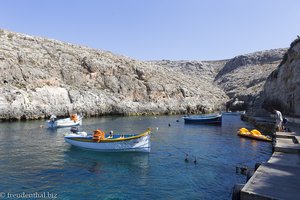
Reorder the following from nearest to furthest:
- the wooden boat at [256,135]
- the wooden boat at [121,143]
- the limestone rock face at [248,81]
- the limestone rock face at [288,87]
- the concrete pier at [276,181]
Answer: the concrete pier at [276,181] < the wooden boat at [121,143] < the wooden boat at [256,135] < the limestone rock face at [288,87] < the limestone rock face at [248,81]

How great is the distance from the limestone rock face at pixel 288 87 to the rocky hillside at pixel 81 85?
37554 mm

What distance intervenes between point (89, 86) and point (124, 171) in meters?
64.8

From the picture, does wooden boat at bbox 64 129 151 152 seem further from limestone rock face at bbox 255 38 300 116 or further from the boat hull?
limestone rock face at bbox 255 38 300 116

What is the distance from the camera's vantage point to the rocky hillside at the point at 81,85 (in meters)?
65.8

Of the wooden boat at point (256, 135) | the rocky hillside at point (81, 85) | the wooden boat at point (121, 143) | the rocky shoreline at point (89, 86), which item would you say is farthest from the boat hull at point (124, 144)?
the rocky hillside at point (81, 85)

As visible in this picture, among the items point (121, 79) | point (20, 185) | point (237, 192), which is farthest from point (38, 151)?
point (121, 79)

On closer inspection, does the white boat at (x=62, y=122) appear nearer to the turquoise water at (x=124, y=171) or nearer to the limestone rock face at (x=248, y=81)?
the turquoise water at (x=124, y=171)

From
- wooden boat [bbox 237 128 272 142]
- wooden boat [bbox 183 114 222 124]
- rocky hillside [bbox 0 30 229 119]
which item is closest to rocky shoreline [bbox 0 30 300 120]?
rocky hillside [bbox 0 30 229 119]

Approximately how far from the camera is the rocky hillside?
6575cm

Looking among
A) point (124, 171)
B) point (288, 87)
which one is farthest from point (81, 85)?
point (124, 171)

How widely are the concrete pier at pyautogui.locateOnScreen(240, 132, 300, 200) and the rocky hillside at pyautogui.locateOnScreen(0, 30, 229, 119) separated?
56905 mm

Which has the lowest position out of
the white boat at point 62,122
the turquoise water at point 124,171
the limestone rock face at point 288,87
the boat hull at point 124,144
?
the turquoise water at point 124,171

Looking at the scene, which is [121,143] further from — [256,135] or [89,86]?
[89,86]

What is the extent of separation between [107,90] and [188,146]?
58024mm
